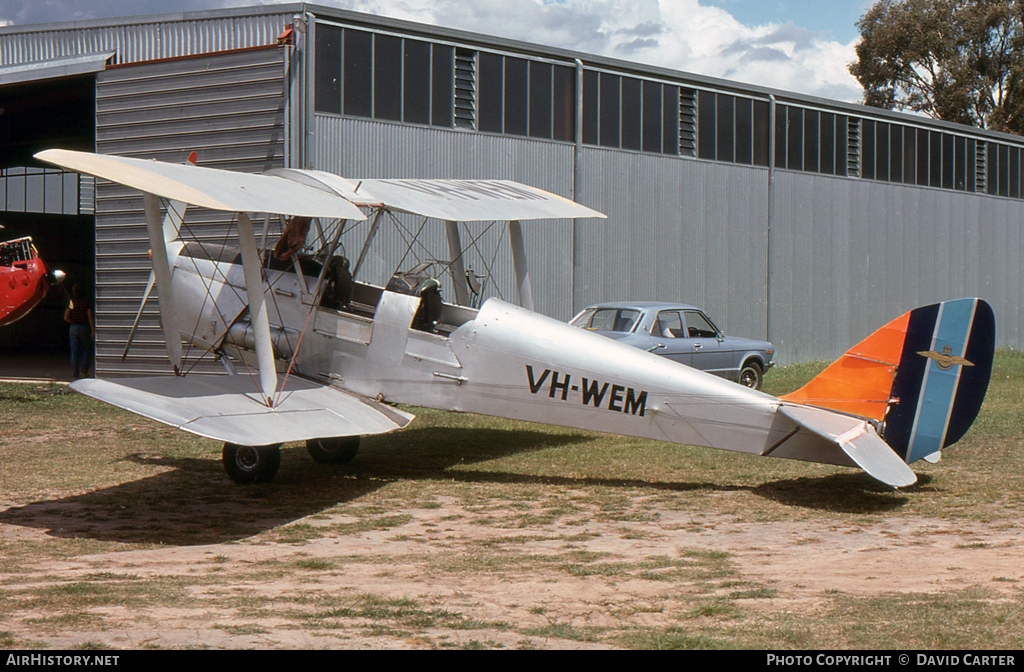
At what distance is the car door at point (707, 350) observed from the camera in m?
17.7

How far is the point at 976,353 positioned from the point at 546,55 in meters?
15.3

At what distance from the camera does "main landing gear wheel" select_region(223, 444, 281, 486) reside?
9.48 m

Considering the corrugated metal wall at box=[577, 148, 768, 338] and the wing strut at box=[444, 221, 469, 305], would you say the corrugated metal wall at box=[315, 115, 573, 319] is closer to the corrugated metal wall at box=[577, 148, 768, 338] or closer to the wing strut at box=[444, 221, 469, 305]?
the corrugated metal wall at box=[577, 148, 768, 338]

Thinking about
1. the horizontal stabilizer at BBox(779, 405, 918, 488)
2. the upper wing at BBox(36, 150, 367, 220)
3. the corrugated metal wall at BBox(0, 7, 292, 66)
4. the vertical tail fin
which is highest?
the corrugated metal wall at BBox(0, 7, 292, 66)

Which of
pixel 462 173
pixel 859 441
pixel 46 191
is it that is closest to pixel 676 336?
pixel 462 173

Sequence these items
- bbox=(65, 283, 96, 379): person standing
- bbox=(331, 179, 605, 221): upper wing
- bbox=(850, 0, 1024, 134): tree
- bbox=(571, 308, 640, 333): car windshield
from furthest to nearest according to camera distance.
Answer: bbox=(850, 0, 1024, 134): tree
bbox=(65, 283, 96, 379): person standing
bbox=(571, 308, 640, 333): car windshield
bbox=(331, 179, 605, 221): upper wing

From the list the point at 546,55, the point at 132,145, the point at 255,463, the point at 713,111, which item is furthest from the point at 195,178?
the point at 713,111

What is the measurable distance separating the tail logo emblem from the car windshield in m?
8.82

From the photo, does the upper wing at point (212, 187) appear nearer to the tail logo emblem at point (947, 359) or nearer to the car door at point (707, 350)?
the tail logo emblem at point (947, 359)

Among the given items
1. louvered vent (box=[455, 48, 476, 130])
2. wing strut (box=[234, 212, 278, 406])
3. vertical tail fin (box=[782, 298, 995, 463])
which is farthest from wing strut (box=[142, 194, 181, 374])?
louvered vent (box=[455, 48, 476, 130])

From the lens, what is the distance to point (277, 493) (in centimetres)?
930

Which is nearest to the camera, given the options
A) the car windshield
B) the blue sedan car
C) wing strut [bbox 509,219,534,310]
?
wing strut [bbox 509,219,534,310]

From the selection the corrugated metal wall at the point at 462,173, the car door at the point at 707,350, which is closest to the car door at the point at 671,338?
the car door at the point at 707,350

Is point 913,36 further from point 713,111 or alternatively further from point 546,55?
point 546,55
